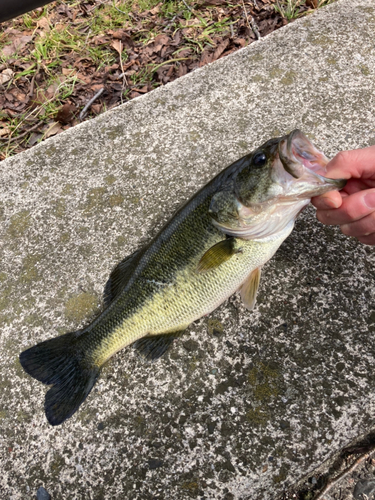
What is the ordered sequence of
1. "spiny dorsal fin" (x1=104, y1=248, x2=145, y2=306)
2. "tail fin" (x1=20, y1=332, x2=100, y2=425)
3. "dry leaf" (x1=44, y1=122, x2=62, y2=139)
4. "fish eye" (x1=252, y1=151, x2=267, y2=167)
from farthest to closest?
"dry leaf" (x1=44, y1=122, x2=62, y2=139) < "spiny dorsal fin" (x1=104, y1=248, x2=145, y2=306) < "tail fin" (x1=20, y1=332, x2=100, y2=425) < "fish eye" (x1=252, y1=151, x2=267, y2=167)

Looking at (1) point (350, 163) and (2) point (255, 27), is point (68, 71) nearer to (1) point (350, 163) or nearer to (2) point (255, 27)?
(2) point (255, 27)

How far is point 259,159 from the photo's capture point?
2.00 metres

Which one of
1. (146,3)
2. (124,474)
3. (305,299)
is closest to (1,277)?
(124,474)

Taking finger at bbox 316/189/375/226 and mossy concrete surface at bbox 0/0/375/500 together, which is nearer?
finger at bbox 316/189/375/226

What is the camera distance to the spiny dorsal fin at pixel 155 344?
7.25 feet

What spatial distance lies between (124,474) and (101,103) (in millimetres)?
A: 3617

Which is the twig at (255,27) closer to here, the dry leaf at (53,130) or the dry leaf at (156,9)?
the dry leaf at (156,9)

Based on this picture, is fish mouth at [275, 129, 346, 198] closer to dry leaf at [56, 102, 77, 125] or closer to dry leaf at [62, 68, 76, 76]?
dry leaf at [56, 102, 77, 125]

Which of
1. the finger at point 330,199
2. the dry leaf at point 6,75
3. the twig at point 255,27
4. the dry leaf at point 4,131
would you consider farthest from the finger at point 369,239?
the dry leaf at point 6,75

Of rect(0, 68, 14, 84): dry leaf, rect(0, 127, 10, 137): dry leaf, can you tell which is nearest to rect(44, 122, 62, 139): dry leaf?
rect(0, 127, 10, 137): dry leaf

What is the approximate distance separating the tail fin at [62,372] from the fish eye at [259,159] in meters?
1.47

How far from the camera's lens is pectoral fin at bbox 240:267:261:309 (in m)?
2.22

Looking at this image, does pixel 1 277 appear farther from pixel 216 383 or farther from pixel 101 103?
pixel 101 103

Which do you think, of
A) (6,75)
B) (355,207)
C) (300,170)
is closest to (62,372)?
(300,170)
